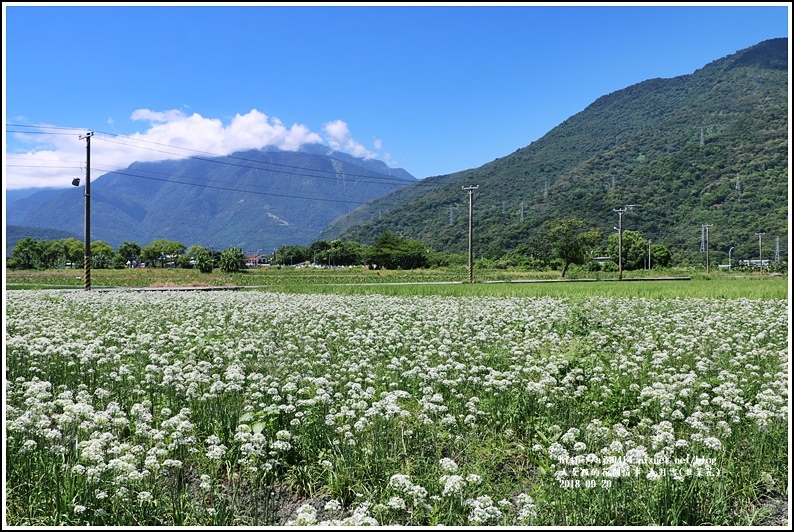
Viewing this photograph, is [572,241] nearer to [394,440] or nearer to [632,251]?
[632,251]

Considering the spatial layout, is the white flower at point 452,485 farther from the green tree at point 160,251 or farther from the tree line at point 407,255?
the green tree at point 160,251

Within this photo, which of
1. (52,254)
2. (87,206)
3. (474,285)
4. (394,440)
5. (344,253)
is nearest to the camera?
(394,440)

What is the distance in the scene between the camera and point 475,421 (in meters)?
5.40

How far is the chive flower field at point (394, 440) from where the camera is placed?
141 inches

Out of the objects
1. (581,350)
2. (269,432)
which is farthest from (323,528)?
(581,350)

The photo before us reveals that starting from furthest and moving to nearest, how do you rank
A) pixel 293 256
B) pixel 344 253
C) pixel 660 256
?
1. pixel 293 256
2. pixel 344 253
3. pixel 660 256

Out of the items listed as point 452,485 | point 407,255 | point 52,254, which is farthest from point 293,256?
point 452,485

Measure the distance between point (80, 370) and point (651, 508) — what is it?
24.0ft

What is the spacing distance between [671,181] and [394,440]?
4838 inches

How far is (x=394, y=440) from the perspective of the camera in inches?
189

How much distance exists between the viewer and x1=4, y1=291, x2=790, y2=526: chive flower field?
3590 millimetres

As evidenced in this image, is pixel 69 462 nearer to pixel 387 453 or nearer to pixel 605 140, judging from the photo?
pixel 387 453

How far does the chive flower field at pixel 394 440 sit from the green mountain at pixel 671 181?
50103 millimetres

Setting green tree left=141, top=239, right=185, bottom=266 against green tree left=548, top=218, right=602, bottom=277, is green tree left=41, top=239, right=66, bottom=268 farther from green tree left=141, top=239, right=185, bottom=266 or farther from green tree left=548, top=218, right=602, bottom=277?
green tree left=548, top=218, right=602, bottom=277
